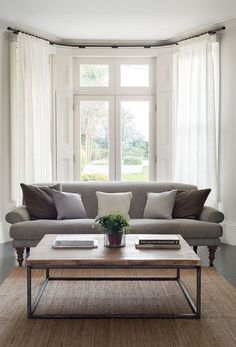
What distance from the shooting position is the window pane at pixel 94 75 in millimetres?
7387

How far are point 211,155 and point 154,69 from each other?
5.49ft

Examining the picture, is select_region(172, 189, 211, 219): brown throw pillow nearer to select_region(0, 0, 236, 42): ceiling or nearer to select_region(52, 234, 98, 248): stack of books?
select_region(52, 234, 98, 248): stack of books

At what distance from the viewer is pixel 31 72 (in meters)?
6.63

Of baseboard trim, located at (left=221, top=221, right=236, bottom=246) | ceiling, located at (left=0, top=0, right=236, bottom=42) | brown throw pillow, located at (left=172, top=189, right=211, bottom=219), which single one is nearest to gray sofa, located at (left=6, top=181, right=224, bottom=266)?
brown throw pillow, located at (left=172, top=189, right=211, bottom=219)

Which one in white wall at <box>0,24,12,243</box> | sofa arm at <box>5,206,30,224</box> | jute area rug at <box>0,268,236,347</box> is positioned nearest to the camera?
jute area rug at <box>0,268,236,347</box>

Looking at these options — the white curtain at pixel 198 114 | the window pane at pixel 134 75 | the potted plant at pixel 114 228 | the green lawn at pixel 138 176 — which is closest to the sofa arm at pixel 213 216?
the white curtain at pixel 198 114

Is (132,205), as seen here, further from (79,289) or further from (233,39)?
(233,39)

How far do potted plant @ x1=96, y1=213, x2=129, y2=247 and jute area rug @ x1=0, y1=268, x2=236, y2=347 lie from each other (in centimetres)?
46

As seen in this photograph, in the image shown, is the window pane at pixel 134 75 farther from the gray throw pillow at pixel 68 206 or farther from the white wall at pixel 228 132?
the gray throw pillow at pixel 68 206

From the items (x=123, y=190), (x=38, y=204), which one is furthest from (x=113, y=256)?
(x=123, y=190)

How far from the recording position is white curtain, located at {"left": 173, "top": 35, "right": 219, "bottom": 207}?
656cm

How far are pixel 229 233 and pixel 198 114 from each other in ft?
5.21

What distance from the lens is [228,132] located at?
21.4 feet

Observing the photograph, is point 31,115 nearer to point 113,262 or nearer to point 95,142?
point 95,142
